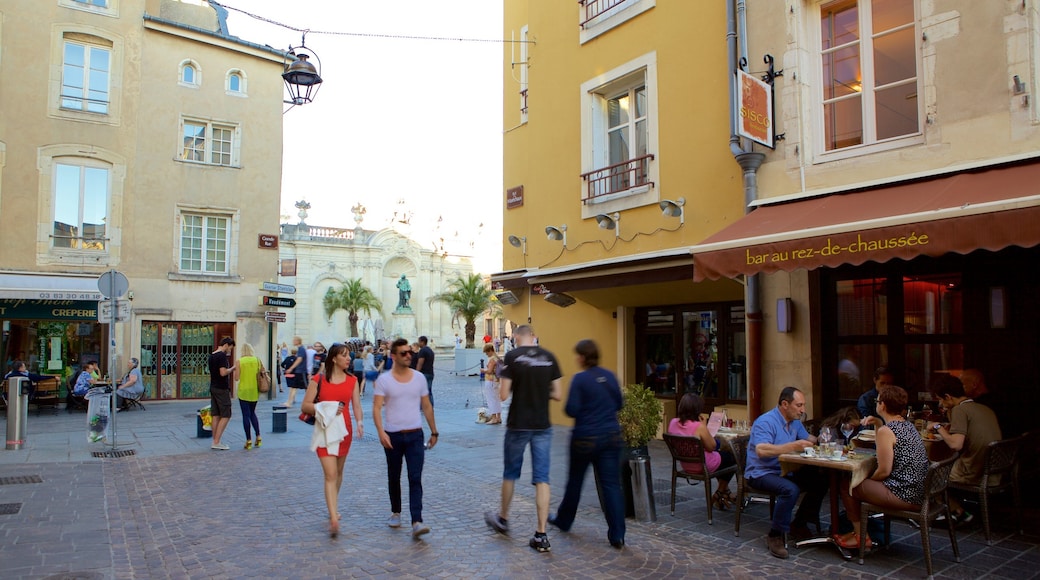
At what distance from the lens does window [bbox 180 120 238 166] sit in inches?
807

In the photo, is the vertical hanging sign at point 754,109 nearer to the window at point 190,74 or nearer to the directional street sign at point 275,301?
the directional street sign at point 275,301

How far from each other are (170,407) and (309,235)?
34242 mm

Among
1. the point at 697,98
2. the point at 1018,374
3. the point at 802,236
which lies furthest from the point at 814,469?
the point at 697,98

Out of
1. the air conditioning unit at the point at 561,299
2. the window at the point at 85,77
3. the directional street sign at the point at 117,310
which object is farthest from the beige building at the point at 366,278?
the directional street sign at the point at 117,310

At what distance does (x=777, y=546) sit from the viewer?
5652mm

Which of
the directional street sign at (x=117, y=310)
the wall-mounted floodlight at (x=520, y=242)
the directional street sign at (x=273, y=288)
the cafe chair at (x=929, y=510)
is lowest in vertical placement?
the cafe chair at (x=929, y=510)

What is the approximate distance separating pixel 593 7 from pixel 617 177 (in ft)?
10.2

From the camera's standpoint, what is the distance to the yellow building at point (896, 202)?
6465mm

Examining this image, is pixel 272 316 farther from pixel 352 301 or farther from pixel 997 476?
pixel 352 301

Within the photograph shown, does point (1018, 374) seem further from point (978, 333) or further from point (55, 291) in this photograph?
point (55, 291)

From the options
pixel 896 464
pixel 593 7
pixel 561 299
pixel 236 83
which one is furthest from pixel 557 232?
pixel 236 83

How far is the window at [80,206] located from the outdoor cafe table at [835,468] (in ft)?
61.4

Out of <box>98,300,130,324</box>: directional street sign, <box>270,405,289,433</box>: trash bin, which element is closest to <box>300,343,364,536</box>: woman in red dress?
<box>98,300,130,324</box>: directional street sign

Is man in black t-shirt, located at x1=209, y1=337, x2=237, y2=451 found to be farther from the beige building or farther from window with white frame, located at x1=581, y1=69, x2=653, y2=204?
the beige building
